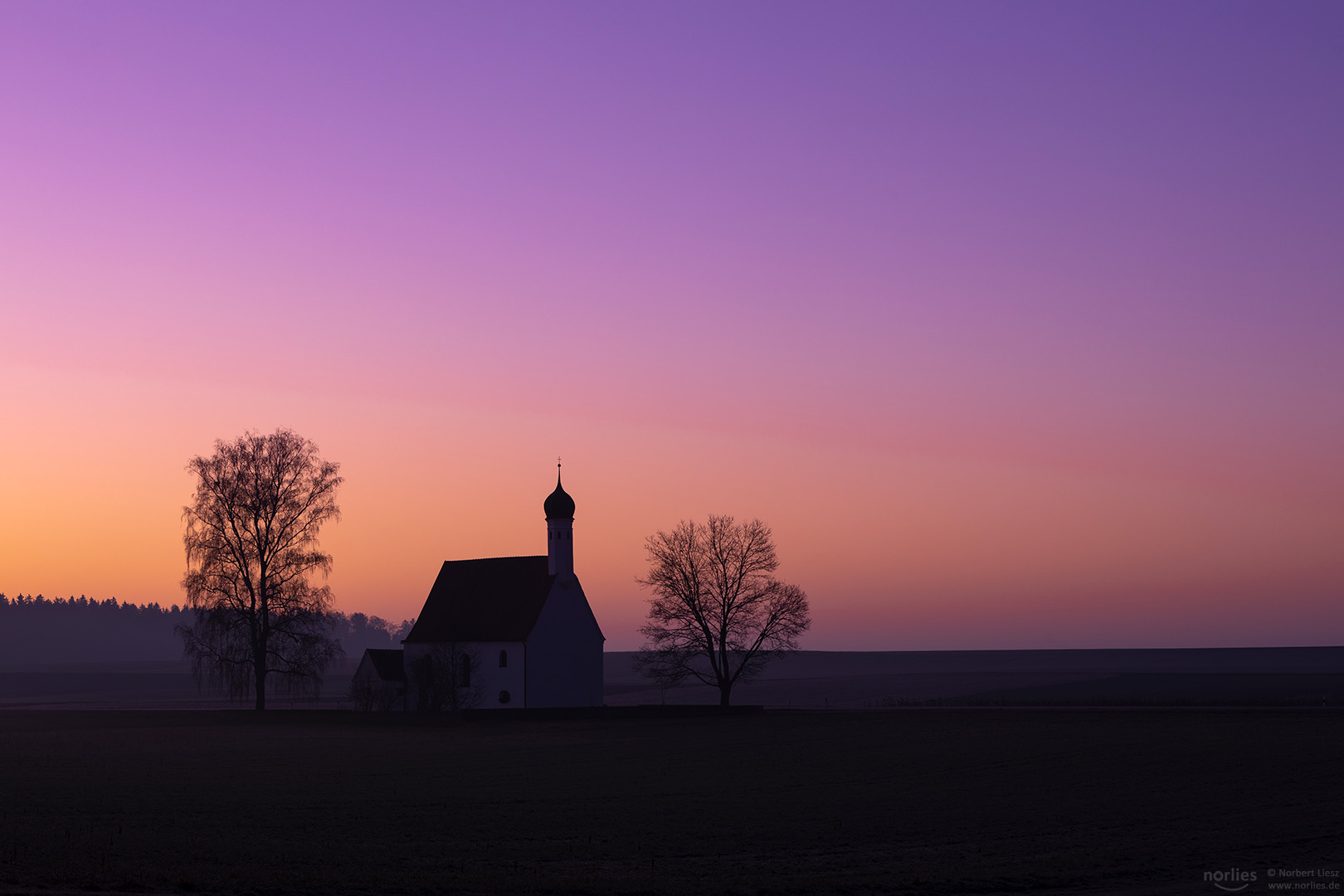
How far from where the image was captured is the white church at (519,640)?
68562 mm

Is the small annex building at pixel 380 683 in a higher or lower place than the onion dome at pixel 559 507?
lower

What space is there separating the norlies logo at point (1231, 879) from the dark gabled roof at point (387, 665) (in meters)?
56.5

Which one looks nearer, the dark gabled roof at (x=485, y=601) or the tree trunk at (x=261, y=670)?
the tree trunk at (x=261, y=670)

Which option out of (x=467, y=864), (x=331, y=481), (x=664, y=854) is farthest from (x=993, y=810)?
(x=331, y=481)

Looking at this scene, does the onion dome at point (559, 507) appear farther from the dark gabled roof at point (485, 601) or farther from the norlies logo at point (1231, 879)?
the norlies logo at point (1231, 879)

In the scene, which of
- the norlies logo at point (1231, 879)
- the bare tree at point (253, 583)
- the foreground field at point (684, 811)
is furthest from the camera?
the bare tree at point (253, 583)

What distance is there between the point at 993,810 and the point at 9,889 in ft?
64.9

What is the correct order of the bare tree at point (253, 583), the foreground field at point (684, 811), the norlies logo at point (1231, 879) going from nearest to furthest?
the norlies logo at point (1231, 879), the foreground field at point (684, 811), the bare tree at point (253, 583)

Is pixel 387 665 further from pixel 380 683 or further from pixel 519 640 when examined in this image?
pixel 519 640

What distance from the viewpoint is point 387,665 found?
7194 cm

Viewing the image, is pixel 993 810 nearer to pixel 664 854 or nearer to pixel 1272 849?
pixel 1272 849

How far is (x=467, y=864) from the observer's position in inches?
850

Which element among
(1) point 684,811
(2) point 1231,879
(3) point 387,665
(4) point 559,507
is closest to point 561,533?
(4) point 559,507

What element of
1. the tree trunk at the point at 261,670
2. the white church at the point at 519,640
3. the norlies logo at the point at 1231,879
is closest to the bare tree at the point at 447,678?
the white church at the point at 519,640
